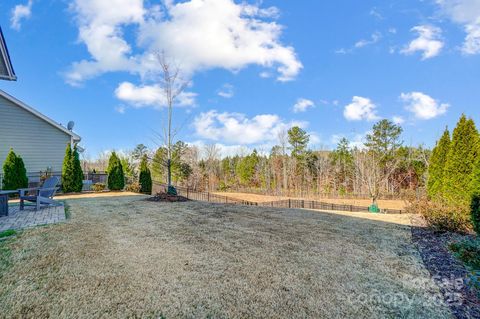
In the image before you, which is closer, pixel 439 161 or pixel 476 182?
pixel 476 182

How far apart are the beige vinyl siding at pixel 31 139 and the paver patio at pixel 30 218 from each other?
6.94 m

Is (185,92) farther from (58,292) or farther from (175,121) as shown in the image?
(58,292)

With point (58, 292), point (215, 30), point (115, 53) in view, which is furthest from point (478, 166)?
point (115, 53)

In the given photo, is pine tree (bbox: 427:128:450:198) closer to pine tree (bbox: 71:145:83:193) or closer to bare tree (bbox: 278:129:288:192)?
pine tree (bbox: 71:145:83:193)

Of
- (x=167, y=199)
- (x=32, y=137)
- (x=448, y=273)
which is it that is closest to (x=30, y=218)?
(x=167, y=199)

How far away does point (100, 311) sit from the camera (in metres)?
2.20

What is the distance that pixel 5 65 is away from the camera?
32.5 ft

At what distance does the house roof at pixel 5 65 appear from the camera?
9620 mm

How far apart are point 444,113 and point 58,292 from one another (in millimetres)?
21353

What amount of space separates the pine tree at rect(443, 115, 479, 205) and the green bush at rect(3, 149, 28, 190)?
16.7 metres

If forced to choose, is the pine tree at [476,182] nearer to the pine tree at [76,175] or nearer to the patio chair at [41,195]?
the patio chair at [41,195]

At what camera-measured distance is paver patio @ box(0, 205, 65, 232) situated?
5.14 m

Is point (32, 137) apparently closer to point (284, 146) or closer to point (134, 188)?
point (134, 188)

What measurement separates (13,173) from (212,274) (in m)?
12.3
